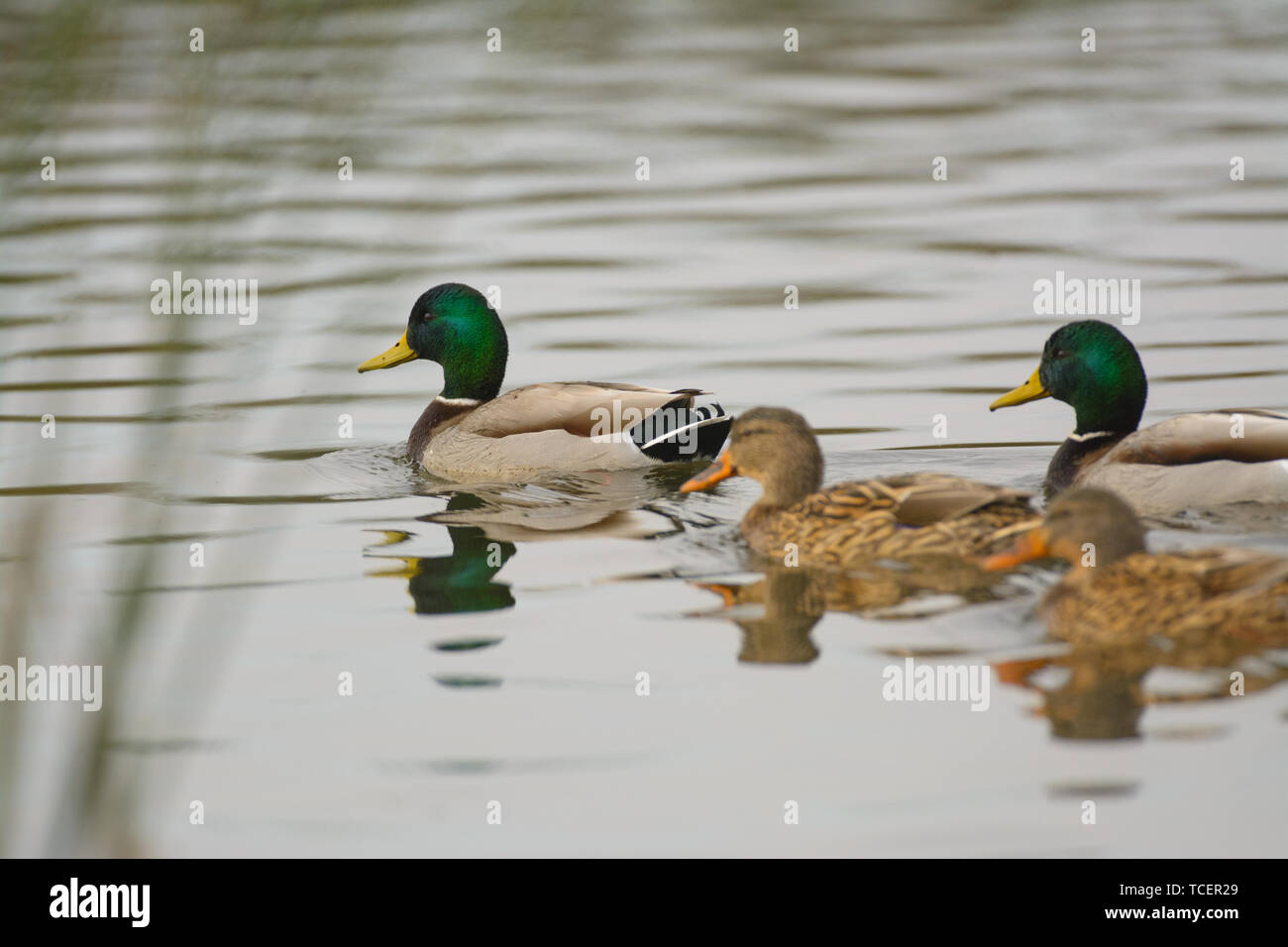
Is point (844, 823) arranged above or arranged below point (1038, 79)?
below

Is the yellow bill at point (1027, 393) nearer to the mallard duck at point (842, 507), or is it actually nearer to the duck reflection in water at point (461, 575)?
the mallard duck at point (842, 507)

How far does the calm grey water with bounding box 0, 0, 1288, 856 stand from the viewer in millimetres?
2354

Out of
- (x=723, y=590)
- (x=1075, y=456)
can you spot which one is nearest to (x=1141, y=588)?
(x=723, y=590)

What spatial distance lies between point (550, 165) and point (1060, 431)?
908 cm

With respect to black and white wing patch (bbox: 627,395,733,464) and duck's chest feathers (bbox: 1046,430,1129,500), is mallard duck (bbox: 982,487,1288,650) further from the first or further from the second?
black and white wing patch (bbox: 627,395,733,464)

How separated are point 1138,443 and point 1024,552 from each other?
5.71 ft

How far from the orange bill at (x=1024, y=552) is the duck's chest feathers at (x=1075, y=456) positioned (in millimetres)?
1889

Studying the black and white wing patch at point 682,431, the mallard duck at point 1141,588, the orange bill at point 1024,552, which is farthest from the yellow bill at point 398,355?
the mallard duck at point 1141,588

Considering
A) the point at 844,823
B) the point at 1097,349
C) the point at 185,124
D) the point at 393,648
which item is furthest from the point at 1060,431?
the point at 185,124

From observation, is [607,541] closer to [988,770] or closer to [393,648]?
[393,648]

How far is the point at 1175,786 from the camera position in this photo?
4922 millimetres

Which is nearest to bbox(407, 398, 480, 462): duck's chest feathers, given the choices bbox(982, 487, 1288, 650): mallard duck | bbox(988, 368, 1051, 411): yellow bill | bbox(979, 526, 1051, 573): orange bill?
bbox(988, 368, 1051, 411): yellow bill

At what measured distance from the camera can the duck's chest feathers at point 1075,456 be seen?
339 inches

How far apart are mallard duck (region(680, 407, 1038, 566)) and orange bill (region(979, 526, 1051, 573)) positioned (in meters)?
0.35
